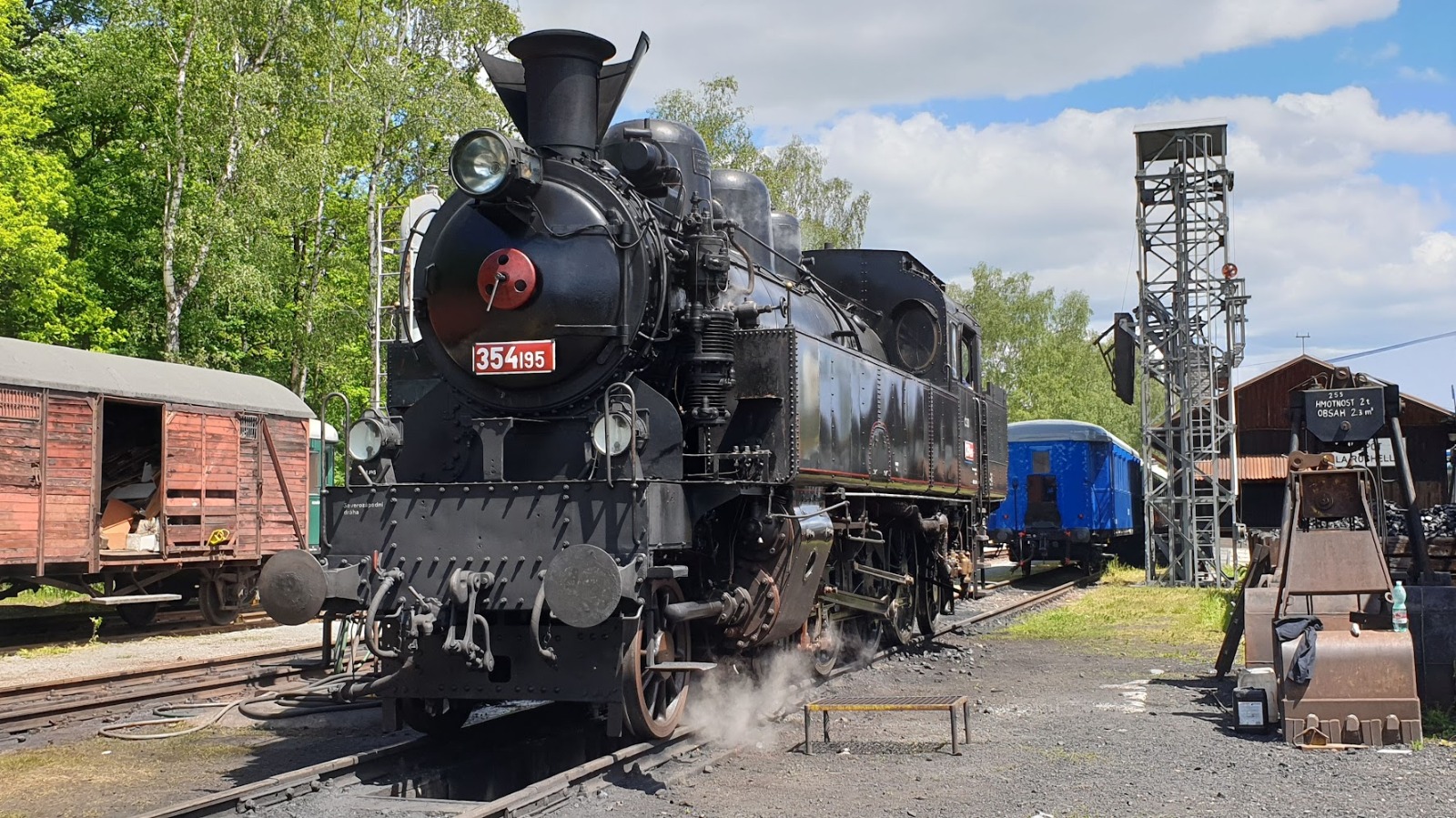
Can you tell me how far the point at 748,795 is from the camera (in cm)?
650

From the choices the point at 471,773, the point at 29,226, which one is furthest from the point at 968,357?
the point at 29,226

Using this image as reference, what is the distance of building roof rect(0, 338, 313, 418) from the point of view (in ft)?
44.1

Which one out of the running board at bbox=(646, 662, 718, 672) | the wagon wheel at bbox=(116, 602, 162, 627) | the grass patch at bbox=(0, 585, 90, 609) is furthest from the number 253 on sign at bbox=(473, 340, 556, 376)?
the grass patch at bbox=(0, 585, 90, 609)

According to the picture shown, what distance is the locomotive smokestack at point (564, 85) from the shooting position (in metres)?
7.85

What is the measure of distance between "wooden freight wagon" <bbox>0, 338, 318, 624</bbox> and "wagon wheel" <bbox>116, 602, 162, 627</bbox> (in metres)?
0.02

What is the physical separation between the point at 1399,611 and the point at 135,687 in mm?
9541

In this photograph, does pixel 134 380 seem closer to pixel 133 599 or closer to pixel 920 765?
pixel 133 599

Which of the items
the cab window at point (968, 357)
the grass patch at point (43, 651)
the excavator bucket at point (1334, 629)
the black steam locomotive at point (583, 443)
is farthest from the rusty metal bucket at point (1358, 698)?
the grass patch at point (43, 651)

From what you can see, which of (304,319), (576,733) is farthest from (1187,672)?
(304,319)

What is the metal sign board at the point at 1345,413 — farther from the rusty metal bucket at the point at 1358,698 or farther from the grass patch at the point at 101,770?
the grass patch at the point at 101,770

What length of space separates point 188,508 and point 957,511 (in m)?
9.10

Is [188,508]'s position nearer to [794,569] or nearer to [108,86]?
[794,569]

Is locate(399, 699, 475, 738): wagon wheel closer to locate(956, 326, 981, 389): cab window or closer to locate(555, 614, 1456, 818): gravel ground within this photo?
locate(555, 614, 1456, 818): gravel ground

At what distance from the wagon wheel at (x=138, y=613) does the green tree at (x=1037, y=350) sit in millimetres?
42682
